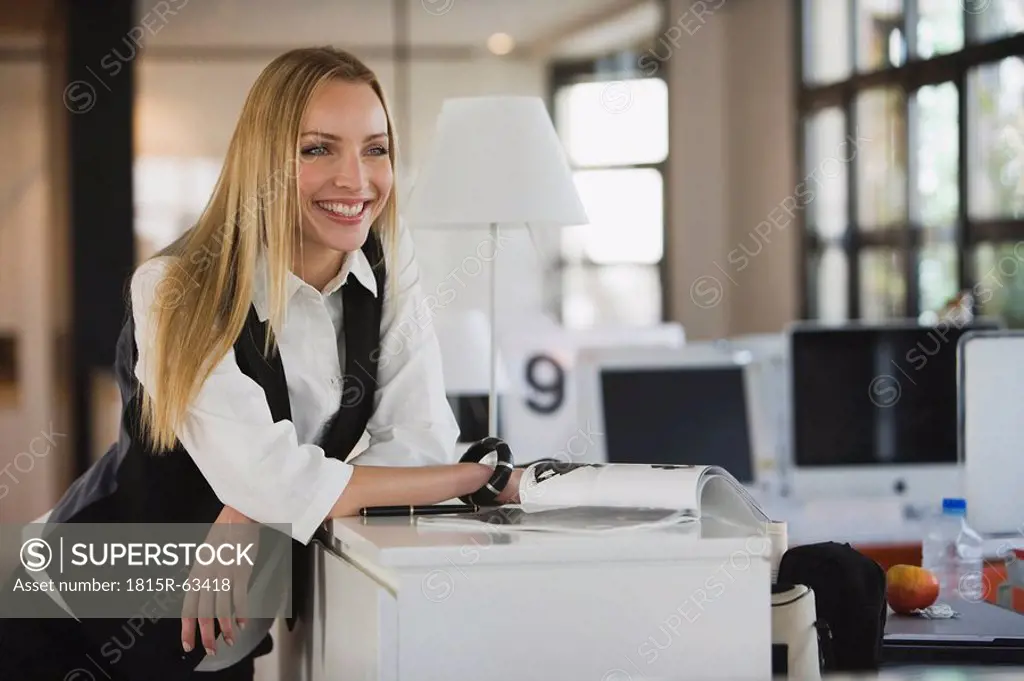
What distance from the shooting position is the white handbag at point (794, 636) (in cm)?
153

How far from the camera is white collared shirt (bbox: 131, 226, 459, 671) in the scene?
166cm

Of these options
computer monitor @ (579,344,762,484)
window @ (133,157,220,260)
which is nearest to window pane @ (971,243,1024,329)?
computer monitor @ (579,344,762,484)

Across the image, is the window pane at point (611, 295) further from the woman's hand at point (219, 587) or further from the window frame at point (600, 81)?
the woman's hand at point (219, 587)

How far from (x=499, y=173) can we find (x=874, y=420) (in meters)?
1.44

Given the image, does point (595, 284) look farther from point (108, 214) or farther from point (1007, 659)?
point (1007, 659)

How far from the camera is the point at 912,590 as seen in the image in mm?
2088

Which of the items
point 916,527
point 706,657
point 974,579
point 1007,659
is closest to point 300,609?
point 706,657

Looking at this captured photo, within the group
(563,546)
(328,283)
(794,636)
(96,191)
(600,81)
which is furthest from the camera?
(600,81)

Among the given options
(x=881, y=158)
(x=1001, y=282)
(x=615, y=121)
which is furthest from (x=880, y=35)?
(x=615, y=121)

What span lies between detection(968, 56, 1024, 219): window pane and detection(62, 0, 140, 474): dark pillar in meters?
3.94

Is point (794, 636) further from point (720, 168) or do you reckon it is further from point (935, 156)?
point (720, 168)

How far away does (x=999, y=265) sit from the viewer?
5445 millimetres

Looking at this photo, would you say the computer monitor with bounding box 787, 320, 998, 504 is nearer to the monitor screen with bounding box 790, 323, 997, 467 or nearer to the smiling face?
the monitor screen with bounding box 790, 323, 997, 467

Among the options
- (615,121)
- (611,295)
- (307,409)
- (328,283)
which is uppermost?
(615,121)
